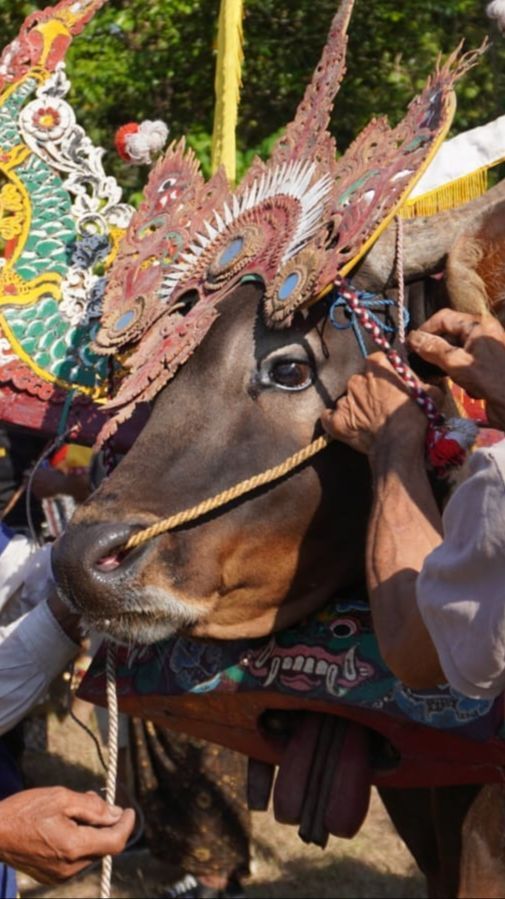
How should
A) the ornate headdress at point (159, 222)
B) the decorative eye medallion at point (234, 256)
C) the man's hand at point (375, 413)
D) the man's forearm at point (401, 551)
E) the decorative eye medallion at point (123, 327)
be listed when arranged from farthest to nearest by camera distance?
the decorative eye medallion at point (123, 327) → the decorative eye medallion at point (234, 256) → the ornate headdress at point (159, 222) → the man's hand at point (375, 413) → the man's forearm at point (401, 551)

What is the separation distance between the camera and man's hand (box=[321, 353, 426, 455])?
2834mm

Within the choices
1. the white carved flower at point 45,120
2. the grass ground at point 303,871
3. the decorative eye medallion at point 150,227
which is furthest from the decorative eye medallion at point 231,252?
the grass ground at point 303,871

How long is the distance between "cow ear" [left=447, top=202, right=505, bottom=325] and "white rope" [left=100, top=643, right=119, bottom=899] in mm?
990

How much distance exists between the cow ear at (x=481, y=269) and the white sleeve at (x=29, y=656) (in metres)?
1.04

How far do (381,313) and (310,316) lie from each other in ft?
0.44

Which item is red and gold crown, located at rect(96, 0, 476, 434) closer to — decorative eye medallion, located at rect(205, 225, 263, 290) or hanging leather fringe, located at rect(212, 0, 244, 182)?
decorative eye medallion, located at rect(205, 225, 263, 290)

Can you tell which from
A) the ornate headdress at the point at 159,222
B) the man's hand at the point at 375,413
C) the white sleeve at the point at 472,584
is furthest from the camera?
the ornate headdress at the point at 159,222

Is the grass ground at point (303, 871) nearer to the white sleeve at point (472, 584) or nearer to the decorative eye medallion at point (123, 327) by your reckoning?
the decorative eye medallion at point (123, 327)

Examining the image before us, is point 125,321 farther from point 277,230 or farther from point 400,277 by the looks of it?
point 400,277

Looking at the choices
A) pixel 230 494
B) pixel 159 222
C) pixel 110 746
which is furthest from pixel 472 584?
pixel 159 222

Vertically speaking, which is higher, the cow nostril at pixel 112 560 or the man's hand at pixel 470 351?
the man's hand at pixel 470 351

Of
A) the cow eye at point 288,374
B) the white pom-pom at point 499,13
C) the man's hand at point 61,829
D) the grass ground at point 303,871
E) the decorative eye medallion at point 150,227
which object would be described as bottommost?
the grass ground at point 303,871

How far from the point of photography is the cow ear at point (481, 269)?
2.94 m

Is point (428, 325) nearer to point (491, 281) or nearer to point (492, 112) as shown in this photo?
point (491, 281)
